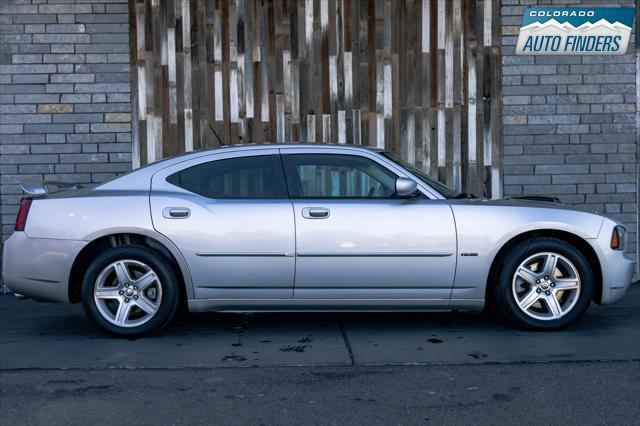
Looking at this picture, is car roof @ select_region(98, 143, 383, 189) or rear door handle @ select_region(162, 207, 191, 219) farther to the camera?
car roof @ select_region(98, 143, 383, 189)

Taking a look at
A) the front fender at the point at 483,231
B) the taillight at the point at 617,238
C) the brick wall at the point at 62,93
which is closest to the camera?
the front fender at the point at 483,231

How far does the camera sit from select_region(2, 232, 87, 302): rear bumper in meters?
6.74

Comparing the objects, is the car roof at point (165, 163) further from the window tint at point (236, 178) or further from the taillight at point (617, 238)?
the taillight at point (617, 238)

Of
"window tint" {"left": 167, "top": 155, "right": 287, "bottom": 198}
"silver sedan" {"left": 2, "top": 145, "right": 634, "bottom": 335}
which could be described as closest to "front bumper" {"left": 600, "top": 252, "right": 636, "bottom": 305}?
"silver sedan" {"left": 2, "top": 145, "right": 634, "bottom": 335}

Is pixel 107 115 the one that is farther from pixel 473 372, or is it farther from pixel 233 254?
pixel 473 372

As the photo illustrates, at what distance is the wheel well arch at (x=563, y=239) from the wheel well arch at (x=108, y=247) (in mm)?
2306

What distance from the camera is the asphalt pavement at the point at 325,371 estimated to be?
4.74 m

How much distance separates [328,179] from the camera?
22.5 feet

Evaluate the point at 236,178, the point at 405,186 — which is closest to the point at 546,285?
the point at 405,186

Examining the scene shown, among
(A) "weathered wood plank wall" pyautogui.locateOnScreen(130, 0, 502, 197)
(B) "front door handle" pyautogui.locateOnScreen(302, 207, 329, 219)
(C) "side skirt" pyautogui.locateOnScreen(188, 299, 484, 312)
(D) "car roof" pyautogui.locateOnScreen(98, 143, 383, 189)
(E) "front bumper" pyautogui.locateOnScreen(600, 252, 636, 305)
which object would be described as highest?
(A) "weathered wood plank wall" pyautogui.locateOnScreen(130, 0, 502, 197)

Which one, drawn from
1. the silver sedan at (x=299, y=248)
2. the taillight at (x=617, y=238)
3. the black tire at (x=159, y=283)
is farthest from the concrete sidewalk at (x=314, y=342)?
the taillight at (x=617, y=238)

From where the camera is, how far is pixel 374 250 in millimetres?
6629

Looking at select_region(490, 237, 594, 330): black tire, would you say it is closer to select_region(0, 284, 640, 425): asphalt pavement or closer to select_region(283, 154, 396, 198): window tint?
select_region(0, 284, 640, 425): asphalt pavement

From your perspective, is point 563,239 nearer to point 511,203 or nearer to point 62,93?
point 511,203
